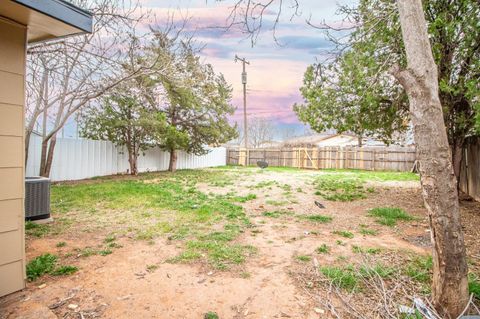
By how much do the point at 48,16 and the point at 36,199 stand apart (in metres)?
3.20

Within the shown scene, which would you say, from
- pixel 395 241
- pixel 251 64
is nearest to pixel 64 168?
pixel 395 241

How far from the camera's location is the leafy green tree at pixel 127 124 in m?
9.94

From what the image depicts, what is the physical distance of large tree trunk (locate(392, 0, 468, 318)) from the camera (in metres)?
2.04

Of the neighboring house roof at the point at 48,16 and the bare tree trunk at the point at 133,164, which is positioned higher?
the neighboring house roof at the point at 48,16

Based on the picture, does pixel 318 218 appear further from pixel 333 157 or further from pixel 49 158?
pixel 333 157

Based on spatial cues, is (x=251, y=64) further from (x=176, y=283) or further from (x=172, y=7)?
(x=176, y=283)

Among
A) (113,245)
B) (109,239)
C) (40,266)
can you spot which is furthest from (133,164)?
(40,266)

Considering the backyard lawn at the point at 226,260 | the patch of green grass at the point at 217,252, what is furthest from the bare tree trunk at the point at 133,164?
the patch of green grass at the point at 217,252

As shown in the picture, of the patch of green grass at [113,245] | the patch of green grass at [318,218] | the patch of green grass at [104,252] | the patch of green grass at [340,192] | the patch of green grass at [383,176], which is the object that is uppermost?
the patch of green grass at [383,176]

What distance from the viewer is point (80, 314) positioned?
213cm

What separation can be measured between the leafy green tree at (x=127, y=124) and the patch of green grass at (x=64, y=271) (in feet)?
24.2

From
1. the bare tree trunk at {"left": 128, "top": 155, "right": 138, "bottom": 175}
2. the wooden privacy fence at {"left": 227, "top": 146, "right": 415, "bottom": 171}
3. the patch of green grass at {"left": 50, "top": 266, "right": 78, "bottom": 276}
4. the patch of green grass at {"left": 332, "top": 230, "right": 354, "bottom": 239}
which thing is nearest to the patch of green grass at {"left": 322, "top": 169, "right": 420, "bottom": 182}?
the wooden privacy fence at {"left": 227, "top": 146, "right": 415, "bottom": 171}

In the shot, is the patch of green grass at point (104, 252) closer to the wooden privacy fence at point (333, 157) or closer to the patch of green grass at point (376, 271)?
the patch of green grass at point (376, 271)

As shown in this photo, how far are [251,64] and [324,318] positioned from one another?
19736 millimetres
